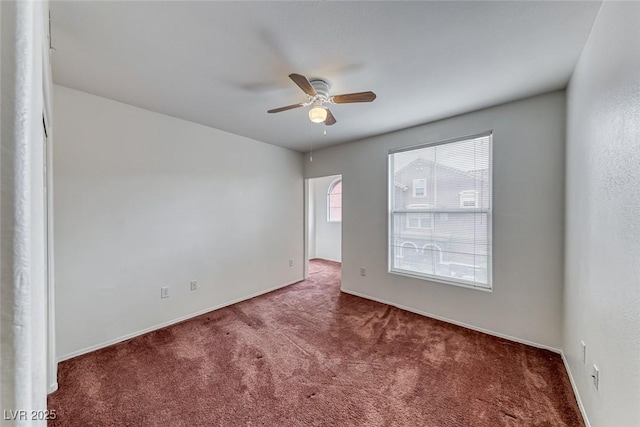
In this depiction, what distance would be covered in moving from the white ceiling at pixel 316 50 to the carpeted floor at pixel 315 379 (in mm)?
2464

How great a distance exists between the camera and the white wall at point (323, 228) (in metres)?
6.69

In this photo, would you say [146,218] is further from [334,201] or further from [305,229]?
[334,201]

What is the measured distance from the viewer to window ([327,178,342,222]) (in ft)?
22.1

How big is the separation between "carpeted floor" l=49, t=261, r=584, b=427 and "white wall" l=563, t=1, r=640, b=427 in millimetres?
460

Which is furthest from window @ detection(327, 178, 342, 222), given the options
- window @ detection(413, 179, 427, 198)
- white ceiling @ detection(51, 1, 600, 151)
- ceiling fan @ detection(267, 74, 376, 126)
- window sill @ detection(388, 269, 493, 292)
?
ceiling fan @ detection(267, 74, 376, 126)

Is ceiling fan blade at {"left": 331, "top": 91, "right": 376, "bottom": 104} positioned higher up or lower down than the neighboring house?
higher up

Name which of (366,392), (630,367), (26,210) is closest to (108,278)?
(366,392)

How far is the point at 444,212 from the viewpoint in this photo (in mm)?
3139

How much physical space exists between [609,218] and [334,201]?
18.4ft

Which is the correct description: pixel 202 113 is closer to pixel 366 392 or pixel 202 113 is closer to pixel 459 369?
pixel 366 392

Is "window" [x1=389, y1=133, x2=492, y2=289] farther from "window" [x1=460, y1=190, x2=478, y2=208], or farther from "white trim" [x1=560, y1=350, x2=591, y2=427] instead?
"white trim" [x1=560, y1=350, x2=591, y2=427]

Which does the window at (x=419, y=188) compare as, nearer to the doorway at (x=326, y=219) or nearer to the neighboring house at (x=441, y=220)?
the neighboring house at (x=441, y=220)

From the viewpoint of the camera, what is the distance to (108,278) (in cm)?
257

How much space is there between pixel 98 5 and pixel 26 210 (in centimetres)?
184
